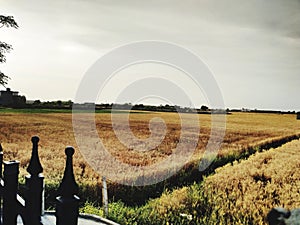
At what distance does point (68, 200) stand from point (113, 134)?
181 centimetres

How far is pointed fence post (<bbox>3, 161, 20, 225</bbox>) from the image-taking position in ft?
4.33

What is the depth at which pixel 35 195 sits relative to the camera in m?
1.23

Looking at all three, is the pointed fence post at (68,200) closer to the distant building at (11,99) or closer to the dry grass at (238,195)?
the dry grass at (238,195)

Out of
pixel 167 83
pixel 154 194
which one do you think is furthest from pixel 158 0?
pixel 154 194

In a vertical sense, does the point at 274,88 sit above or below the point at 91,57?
below

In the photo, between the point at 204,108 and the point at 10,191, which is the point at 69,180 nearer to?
the point at 10,191

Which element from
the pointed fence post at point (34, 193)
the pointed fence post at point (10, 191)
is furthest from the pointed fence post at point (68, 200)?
the pointed fence post at point (10, 191)

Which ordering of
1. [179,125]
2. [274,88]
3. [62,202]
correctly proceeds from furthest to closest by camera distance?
[179,125] → [274,88] → [62,202]

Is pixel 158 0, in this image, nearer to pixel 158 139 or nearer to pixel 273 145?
pixel 158 139

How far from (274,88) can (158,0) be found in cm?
104

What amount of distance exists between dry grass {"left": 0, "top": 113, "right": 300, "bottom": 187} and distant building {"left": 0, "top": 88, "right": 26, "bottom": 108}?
4.0 inches

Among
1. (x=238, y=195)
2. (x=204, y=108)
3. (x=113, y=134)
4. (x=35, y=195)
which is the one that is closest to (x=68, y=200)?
(x=35, y=195)

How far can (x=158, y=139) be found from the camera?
2703mm

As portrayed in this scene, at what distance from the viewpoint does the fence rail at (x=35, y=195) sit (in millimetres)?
1047
